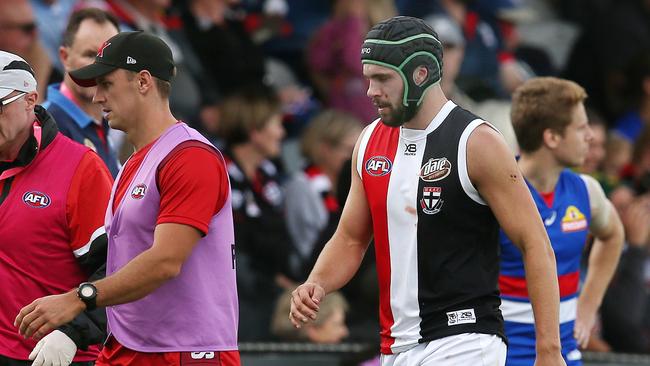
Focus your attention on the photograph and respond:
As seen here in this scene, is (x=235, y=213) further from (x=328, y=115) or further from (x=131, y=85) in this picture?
(x=131, y=85)

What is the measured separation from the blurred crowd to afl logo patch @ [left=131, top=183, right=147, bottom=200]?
1700 millimetres

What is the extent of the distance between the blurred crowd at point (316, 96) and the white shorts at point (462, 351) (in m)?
2.33

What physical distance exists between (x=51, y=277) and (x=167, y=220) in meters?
0.88

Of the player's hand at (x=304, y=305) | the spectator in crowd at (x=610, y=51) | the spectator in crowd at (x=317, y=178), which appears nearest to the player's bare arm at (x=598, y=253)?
the player's hand at (x=304, y=305)

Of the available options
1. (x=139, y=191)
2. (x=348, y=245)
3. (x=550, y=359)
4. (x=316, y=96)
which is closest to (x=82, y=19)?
(x=139, y=191)

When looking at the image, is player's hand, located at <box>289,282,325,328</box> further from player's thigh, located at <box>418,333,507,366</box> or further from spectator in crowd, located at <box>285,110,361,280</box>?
spectator in crowd, located at <box>285,110,361,280</box>

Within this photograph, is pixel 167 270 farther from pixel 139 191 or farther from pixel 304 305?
pixel 304 305

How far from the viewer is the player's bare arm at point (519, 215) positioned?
17.9 ft

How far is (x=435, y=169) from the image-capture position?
5637 millimetres

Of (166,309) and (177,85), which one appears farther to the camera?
(177,85)

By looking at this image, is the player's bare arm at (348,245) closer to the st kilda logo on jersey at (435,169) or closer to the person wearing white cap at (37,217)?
the st kilda logo on jersey at (435,169)

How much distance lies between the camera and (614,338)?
1088 centimetres

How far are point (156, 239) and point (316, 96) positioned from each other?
7322 millimetres

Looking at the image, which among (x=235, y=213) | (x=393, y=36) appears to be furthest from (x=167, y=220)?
(x=235, y=213)
